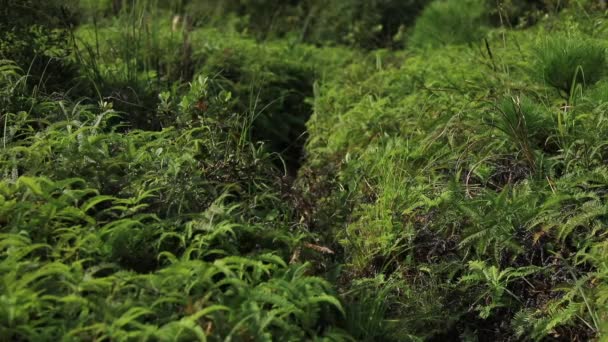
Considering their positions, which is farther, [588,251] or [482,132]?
[482,132]

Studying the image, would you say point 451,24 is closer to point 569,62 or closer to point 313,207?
point 569,62

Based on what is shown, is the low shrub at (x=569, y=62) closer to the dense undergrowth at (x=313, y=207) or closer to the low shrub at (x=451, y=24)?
the dense undergrowth at (x=313, y=207)

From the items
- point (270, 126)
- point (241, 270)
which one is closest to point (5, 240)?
point (241, 270)

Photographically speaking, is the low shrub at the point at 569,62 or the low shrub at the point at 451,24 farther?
the low shrub at the point at 451,24

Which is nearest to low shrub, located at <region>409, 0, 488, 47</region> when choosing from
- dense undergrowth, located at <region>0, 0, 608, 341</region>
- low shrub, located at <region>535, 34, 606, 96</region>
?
dense undergrowth, located at <region>0, 0, 608, 341</region>

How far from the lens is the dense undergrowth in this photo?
2258 millimetres

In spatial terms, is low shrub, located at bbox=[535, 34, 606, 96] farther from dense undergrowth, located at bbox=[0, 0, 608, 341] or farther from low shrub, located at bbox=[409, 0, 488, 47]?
low shrub, located at bbox=[409, 0, 488, 47]

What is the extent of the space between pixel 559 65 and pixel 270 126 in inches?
75.1

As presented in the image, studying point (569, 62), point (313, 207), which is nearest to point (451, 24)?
point (569, 62)

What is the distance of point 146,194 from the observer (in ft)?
8.65

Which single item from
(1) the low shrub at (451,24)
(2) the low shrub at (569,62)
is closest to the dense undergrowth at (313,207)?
(2) the low shrub at (569,62)

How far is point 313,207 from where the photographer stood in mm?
3326

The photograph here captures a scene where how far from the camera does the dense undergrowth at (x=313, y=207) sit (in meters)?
2.26

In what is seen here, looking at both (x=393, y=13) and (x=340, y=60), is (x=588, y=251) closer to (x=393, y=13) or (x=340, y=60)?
(x=340, y=60)
